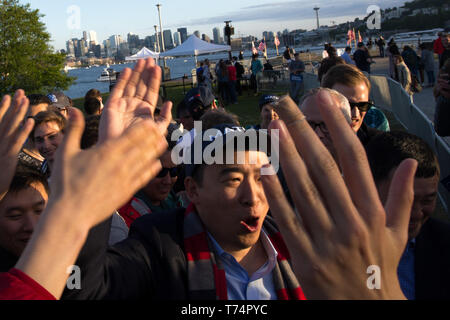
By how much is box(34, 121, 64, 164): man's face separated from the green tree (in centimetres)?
3628

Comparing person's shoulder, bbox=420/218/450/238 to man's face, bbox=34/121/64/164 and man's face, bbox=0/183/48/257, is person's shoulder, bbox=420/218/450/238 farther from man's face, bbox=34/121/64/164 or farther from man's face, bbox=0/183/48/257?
man's face, bbox=34/121/64/164

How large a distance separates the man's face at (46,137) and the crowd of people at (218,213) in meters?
0.99

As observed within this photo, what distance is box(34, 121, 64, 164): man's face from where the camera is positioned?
4633 mm

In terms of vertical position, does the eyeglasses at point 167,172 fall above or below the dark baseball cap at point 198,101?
below

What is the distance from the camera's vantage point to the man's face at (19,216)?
245cm

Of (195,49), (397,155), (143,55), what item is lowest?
(397,155)

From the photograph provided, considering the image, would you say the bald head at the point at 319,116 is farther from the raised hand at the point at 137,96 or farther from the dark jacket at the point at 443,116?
the dark jacket at the point at 443,116

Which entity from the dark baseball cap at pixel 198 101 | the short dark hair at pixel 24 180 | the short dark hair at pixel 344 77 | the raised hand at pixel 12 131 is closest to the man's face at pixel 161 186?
the short dark hair at pixel 24 180

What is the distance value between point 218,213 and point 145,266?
512 mm

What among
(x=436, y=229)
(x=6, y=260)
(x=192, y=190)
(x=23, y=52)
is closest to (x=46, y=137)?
(x=6, y=260)

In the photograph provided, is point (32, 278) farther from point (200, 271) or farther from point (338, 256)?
point (200, 271)

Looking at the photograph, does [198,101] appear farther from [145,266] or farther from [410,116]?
[410,116]

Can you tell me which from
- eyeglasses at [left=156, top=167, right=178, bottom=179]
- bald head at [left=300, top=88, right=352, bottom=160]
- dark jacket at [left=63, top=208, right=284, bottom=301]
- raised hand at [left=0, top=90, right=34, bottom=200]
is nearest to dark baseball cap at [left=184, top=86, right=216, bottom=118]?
eyeglasses at [left=156, top=167, right=178, bottom=179]

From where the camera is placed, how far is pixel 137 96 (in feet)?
5.79
